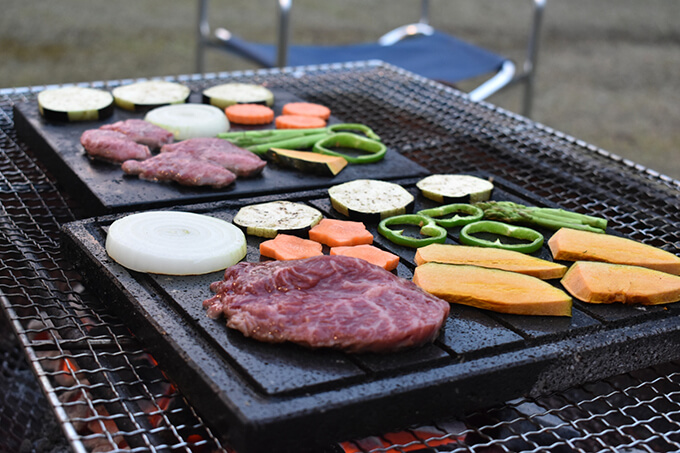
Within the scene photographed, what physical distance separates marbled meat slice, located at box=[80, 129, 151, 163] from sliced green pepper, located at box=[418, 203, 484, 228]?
1247mm

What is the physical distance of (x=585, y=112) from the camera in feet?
31.4

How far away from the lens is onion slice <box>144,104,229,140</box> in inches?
138

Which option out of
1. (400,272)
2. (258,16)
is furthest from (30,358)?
(258,16)

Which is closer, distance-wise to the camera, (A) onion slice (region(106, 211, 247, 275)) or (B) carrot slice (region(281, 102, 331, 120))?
(A) onion slice (region(106, 211, 247, 275))

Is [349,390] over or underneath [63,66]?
over

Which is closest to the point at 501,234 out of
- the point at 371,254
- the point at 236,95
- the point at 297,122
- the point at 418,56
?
the point at 371,254

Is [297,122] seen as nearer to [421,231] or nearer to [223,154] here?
[223,154]

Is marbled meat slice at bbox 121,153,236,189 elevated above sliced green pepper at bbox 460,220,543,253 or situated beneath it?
elevated above

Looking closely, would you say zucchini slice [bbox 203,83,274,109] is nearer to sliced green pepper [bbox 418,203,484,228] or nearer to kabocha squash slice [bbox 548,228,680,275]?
sliced green pepper [bbox 418,203,484,228]

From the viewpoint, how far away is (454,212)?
9.70ft

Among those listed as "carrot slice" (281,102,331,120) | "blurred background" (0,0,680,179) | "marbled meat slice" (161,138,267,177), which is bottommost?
"blurred background" (0,0,680,179)

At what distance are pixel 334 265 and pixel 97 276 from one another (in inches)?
30.1

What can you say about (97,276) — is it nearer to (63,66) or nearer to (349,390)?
(349,390)

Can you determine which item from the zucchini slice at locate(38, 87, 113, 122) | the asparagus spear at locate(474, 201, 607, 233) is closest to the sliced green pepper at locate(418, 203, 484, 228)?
the asparagus spear at locate(474, 201, 607, 233)
